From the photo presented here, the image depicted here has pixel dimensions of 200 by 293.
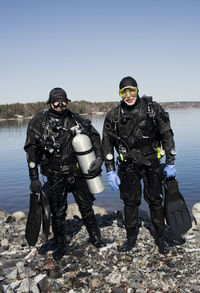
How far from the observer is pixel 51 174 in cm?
491

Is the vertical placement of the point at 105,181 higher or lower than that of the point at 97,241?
lower

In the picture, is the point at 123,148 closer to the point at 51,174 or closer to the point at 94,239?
the point at 51,174

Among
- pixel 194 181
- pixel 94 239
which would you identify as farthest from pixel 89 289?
pixel 194 181

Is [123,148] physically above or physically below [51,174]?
above

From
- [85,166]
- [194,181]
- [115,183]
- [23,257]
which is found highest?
[85,166]

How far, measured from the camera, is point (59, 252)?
5.11 m

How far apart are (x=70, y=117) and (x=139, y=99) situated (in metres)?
1.29

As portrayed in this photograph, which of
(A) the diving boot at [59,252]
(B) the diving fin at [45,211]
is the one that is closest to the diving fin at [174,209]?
(A) the diving boot at [59,252]

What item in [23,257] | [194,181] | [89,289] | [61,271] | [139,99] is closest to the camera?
[89,289]

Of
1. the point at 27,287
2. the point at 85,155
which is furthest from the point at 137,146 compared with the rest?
the point at 27,287

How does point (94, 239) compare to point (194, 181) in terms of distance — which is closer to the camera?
point (94, 239)

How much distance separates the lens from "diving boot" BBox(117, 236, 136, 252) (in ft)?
16.8

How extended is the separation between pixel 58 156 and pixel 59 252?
1.82 meters

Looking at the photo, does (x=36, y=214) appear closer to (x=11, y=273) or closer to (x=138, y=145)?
(x=11, y=273)
